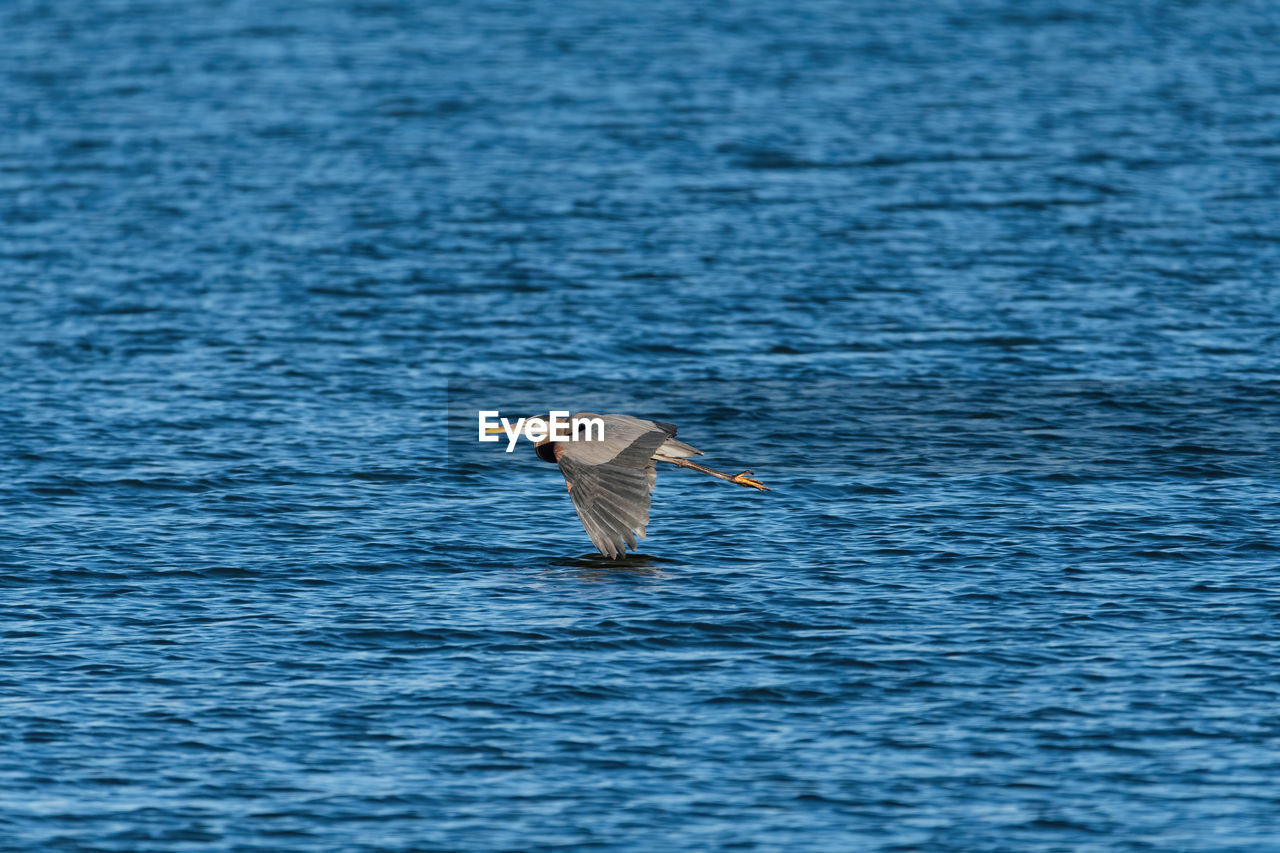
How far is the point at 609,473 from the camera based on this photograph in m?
27.3

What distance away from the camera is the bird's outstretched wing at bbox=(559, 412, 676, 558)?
27219mm

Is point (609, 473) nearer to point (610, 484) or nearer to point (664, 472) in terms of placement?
point (610, 484)

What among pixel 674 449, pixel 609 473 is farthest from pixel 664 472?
pixel 609 473

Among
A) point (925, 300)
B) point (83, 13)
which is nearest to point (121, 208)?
point (925, 300)

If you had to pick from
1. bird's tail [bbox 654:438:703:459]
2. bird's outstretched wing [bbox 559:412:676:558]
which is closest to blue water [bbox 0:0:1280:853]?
bird's outstretched wing [bbox 559:412:676:558]

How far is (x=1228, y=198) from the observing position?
5412cm

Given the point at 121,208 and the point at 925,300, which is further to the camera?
the point at 121,208

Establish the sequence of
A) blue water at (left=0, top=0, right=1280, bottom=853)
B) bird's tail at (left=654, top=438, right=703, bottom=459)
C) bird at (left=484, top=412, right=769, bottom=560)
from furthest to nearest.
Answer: bird's tail at (left=654, top=438, right=703, bottom=459) < bird at (left=484, top=412, right=769, bottom=560) < blue water at (left=0, top=0, right=1280, bottom=853)

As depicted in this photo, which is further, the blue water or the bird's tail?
the bird's tail

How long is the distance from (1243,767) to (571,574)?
35.3 ft

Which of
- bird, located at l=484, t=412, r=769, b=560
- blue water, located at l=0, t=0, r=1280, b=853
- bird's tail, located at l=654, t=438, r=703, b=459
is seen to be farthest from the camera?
bird's tail, located at l=654, t=438, r=703, b=459

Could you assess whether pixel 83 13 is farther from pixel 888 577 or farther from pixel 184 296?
pixel 888 577

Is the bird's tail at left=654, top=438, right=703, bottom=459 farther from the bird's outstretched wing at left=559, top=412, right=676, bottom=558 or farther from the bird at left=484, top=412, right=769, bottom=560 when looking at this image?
the bird's outstretched wing at left=559, top=412, right=676, bottom=558

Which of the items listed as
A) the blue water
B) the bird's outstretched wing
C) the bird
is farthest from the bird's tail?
the blue water
